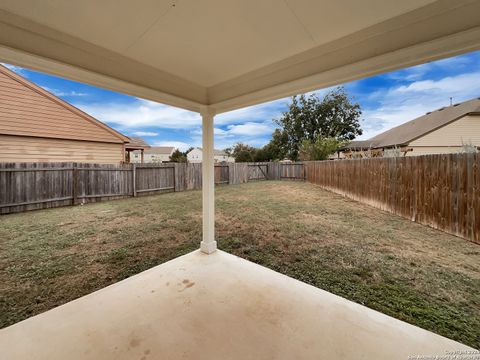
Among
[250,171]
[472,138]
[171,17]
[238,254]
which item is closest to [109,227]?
[238,254]

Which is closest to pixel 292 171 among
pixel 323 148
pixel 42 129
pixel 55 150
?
pixel 323 148

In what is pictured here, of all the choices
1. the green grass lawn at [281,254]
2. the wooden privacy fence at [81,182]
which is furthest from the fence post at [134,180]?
the green grass lawn at [281,254]

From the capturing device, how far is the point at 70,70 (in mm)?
1518

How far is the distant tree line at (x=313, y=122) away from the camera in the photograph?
18.5 meters

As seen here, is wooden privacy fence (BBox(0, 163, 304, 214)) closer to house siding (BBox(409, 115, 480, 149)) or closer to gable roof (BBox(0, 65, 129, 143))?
gable roof (BBox(0, 65, 129, 143))

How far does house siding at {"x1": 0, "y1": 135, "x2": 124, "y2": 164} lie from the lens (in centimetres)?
567

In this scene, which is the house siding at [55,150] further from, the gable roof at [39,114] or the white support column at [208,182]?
the white support column at [208,182]

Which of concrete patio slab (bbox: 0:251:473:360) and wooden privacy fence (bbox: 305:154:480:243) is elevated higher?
wooden privacy fence (bbox: 305:154:480:243)

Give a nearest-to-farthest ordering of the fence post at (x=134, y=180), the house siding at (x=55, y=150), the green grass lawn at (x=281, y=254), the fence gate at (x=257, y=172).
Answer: the green grass lawn at (x=281, y=254) < the house siding at (x=55, y=150) < the fence post at (x=134, y=180) < the fence gate at (x=257, y=172)

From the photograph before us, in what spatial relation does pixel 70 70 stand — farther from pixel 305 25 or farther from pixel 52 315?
pixel 52 315

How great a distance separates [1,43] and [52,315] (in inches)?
78.7

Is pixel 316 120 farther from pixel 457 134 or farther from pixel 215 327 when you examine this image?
pixel 215 327

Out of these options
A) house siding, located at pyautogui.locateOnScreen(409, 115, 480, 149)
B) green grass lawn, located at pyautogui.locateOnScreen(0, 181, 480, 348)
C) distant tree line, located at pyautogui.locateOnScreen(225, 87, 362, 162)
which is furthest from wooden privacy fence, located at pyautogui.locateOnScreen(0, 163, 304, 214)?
distant tree line, located at pyautogui.locateOnScreen(225, 87, 362, 162)

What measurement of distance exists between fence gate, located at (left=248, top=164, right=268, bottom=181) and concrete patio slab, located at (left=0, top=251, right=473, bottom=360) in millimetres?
10707
